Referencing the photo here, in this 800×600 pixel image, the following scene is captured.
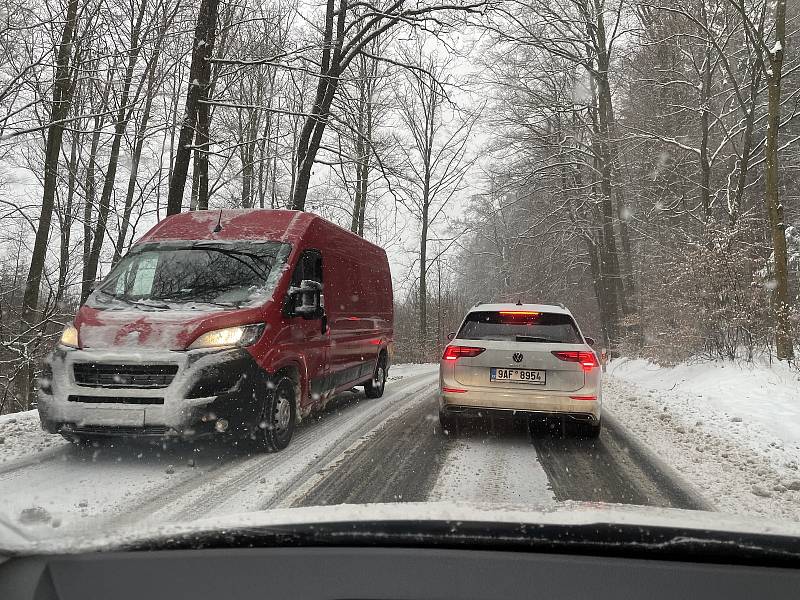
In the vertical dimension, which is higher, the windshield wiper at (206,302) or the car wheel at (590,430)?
the windshield wiper at (206,302)

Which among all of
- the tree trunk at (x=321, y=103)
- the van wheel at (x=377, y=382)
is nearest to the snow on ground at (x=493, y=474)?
the van wheel at (x=377, y=382)

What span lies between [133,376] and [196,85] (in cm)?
752

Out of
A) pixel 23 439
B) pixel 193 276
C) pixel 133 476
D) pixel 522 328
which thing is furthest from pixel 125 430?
pixel 522 328

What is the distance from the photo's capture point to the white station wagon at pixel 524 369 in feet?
20.8

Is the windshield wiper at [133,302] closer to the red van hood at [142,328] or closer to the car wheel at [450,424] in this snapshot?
the red van hood at [142,328]

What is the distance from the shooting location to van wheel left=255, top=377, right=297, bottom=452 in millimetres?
5742

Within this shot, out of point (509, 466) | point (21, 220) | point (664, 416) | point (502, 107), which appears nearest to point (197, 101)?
point (21, 220)

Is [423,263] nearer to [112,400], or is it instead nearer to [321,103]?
[321,103]

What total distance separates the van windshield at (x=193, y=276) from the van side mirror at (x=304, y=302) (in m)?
0.27

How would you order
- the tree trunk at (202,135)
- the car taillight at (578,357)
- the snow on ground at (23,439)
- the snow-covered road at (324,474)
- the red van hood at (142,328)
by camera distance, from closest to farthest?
the snow-covered road at (324,474) → the red van hood at (142,328) → the snow on ground at (23,439) → the car taillight at (578,357) → the tree trunk at (202,135)

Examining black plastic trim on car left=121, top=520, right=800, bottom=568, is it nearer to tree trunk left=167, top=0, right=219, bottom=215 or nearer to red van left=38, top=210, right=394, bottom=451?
red van left=38, top=210, right=394, bottom=451

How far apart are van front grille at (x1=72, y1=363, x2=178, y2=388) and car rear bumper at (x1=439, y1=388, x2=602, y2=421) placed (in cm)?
312

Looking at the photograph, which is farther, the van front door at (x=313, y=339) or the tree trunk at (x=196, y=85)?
the tree trunk at (x=196, y=85)

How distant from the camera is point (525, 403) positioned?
6402 mm
